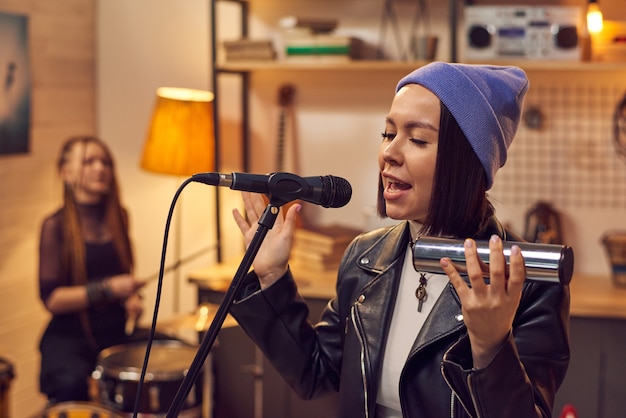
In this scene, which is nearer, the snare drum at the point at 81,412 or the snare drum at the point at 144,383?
the snare drum at the point at 81,412

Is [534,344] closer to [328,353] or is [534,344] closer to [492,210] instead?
[492,210]

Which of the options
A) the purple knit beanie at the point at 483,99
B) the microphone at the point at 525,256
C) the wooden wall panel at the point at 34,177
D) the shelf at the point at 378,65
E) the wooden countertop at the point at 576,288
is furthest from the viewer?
the wooden wall panel at the point at 34,177

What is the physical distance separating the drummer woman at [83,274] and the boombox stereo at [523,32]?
1499mm

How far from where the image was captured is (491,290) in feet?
3.97

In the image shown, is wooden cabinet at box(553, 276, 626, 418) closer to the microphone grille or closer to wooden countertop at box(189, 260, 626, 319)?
wooden countertop at box(189, 260, 626, 319)

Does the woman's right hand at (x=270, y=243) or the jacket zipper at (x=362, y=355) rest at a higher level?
the woman's right hand at (x=270, y=243)

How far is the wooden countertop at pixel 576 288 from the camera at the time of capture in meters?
2.95

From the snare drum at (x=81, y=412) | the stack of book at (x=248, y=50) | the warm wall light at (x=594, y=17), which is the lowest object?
the snare drum at (x=81, y=412)

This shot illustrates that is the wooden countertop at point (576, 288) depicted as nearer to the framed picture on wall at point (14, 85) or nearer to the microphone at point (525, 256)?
the framed picture on wall at point (14, 85)

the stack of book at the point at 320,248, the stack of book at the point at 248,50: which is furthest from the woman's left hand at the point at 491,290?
the stack of book at the point at 248,50

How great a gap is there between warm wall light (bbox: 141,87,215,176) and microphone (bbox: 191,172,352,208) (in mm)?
2212

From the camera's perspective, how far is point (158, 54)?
159 inches

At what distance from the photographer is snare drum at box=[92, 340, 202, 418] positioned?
9.77ft

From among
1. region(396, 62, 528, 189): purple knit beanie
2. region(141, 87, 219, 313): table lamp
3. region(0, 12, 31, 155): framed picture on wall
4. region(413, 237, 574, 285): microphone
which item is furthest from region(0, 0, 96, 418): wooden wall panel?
region(413, 237, 574, 285): microphone
